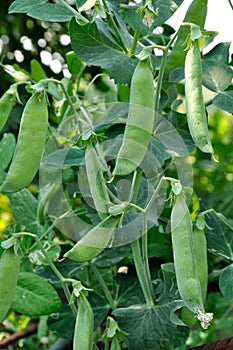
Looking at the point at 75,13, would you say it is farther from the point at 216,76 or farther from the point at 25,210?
the point at 25,210

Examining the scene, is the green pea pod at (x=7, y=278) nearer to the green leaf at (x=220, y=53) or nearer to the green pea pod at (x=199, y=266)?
the green pea pod at (x=199, y=266)

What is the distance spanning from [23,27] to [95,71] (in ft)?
0.85

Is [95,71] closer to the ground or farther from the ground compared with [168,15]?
closer to the ground

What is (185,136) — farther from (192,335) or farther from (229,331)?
(229,331)

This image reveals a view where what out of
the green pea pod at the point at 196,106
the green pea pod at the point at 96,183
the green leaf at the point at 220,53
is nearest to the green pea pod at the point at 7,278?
the green pea pod at the point at 96,183

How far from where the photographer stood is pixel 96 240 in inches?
24.3

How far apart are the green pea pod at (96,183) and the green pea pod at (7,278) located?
102mm

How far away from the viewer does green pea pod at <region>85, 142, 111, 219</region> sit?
0.66 meters

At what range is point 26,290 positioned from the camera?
2.61ft

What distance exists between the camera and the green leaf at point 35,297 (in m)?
0.78

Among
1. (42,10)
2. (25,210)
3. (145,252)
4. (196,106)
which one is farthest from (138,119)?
(25,210)

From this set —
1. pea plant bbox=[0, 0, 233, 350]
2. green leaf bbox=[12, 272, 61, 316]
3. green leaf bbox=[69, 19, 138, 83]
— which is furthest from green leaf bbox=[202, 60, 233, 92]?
green leaf bbox=[12, 272, 61, 316]

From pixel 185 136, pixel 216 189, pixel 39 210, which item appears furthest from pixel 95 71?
pixel 185 136

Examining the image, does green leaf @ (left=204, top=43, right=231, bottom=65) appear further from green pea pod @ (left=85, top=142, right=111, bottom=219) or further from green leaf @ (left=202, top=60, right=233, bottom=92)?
green pea pod @ (left=85, top=142, right=111, bottom=219)
